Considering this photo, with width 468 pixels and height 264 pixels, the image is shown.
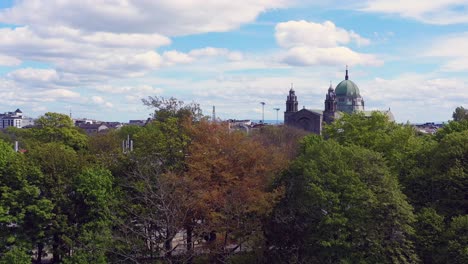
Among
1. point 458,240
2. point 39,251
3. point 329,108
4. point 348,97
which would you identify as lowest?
point 39,251

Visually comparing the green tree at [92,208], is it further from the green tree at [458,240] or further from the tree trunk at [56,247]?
the green tree at [458,240]

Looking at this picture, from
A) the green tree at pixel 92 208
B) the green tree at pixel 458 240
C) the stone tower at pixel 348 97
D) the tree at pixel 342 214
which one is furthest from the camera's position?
the stone tower at pixel 348 97

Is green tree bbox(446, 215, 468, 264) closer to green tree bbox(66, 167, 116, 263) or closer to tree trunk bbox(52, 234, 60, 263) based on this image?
green tree bbox(66, 167, 116, 263)

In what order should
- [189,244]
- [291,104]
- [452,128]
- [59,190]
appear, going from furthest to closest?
[291,104]
[452,128]
[59,190]
[189,244]

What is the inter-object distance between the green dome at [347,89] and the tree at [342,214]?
105884 millimetres

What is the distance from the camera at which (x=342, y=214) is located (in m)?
27.5

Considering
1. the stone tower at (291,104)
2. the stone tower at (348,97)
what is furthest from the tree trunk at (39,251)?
the stone tower at (348,97)

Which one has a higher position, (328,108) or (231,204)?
(328,108)

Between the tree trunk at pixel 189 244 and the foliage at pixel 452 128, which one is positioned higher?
the foliage at pixel 452 128

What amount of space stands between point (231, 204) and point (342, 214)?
612 cm

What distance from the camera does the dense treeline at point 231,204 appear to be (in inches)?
1073

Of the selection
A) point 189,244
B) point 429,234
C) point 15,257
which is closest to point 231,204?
point 189,244

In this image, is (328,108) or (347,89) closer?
(328,108)

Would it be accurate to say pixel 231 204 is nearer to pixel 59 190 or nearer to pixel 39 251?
pixel 59 190
